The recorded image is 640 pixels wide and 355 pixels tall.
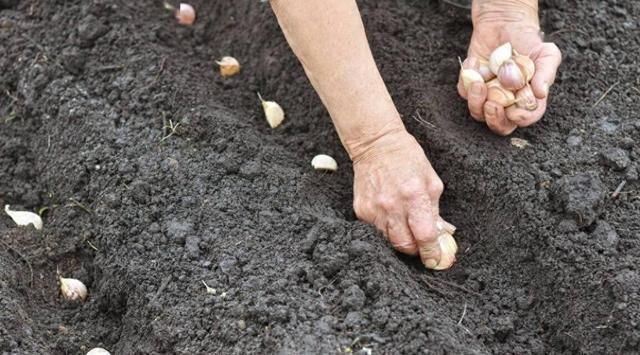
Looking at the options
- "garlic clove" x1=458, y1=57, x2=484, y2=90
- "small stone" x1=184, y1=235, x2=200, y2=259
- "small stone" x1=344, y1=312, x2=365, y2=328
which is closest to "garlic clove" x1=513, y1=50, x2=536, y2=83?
"garlic clove" x1=458, y1=57, x2=484, y2=90

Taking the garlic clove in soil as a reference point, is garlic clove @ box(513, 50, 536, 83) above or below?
above

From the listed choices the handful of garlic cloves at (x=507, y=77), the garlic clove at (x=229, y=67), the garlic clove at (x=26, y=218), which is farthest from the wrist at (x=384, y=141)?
the garlic clove at (x=26, y=218)

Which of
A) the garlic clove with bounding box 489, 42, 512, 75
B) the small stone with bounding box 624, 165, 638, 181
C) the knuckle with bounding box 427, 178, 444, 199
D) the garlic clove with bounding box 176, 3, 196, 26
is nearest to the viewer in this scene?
the knuckle with bounding box 427, 178, 444, 199

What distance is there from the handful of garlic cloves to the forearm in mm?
337

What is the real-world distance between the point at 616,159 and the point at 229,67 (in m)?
1.32

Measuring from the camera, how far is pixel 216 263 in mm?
2434

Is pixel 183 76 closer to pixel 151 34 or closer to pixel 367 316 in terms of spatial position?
pixel 151 34

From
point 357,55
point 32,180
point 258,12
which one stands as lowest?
point 32,180

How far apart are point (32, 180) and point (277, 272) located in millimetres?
999

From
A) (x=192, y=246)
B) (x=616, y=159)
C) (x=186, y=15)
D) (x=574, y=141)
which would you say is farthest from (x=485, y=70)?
(x=186, y=15)

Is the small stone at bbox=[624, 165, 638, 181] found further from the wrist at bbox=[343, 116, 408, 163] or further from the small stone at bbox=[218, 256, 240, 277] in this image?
the small stone at bbox=[218, 256, 240, 277]

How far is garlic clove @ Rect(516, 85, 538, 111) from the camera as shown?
2.61 meters

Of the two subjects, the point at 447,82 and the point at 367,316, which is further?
the point at 447,82

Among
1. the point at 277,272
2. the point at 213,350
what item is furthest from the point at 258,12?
the point at 213,350
